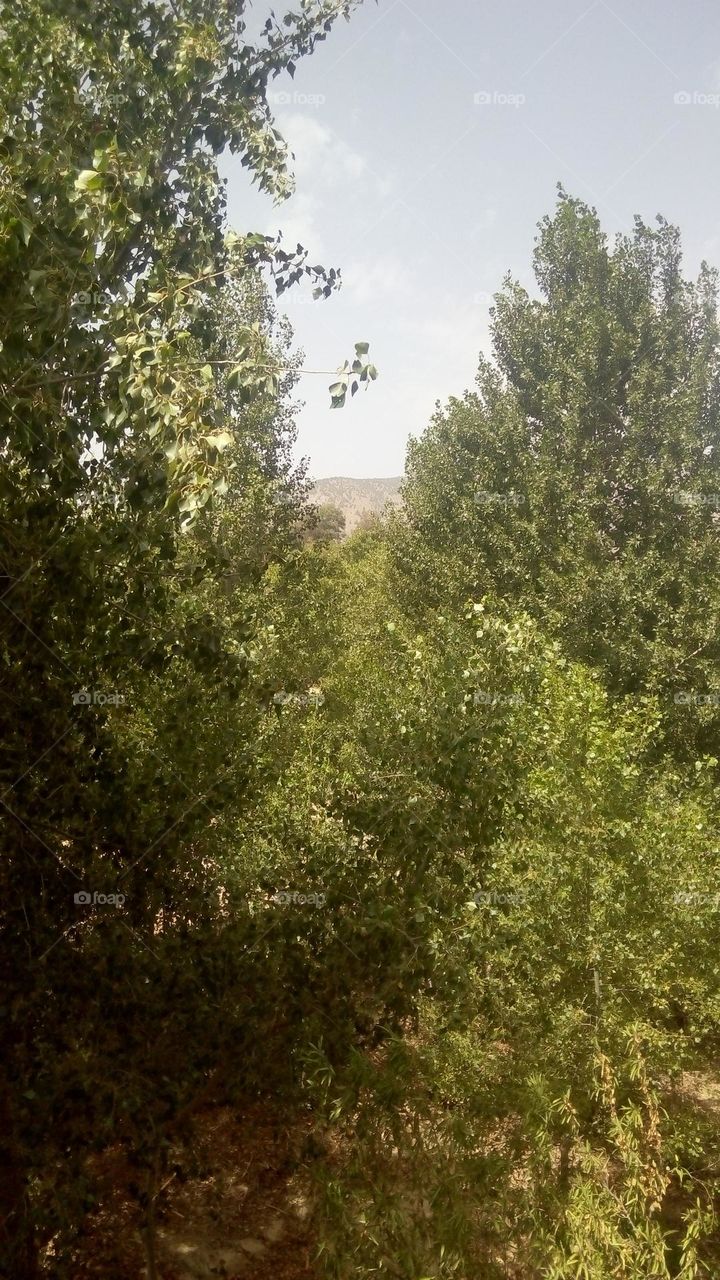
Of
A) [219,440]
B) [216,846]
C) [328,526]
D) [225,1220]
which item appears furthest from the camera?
[328,526]

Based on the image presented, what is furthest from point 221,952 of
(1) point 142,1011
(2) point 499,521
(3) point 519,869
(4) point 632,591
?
(2) point 499,521

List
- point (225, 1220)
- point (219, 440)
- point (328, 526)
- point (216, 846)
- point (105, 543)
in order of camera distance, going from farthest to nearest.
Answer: point (328, 526), point (225, 1220), point (216, 846), point (105, 543), point (219, 440)

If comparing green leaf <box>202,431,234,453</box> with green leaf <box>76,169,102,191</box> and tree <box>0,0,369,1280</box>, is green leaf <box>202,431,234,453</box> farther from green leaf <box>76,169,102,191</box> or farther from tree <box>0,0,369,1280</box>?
green leaf <box>76,169,102,191</box>

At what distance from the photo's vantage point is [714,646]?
2016 centimetres

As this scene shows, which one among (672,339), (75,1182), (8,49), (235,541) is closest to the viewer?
(75,1182)

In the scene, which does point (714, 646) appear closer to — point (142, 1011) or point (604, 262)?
point (604, 262)

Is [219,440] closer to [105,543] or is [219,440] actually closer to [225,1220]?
[105,543]

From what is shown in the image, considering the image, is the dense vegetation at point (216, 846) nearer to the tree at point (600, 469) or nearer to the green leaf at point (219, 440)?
the green leaf at point (219, 440)

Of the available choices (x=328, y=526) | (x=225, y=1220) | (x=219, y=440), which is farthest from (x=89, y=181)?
(x=328, y=526)

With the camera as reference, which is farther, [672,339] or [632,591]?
Answer: [672,339]

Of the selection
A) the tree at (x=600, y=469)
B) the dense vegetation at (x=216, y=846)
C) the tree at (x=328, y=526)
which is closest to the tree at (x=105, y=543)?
the dense vegetation at (x=216, y=846)

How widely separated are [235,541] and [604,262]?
14.9 metres

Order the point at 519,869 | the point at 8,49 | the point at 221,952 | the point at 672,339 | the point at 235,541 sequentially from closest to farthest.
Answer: the point at 8,49 → the point at 221,952 → the point at 519,869 → the point at 235,541 → the point at 672,339

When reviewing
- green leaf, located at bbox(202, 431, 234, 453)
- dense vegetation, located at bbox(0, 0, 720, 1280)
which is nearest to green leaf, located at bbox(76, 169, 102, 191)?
dense vegetation, located at bbox(0, 0, 720, 1280)
